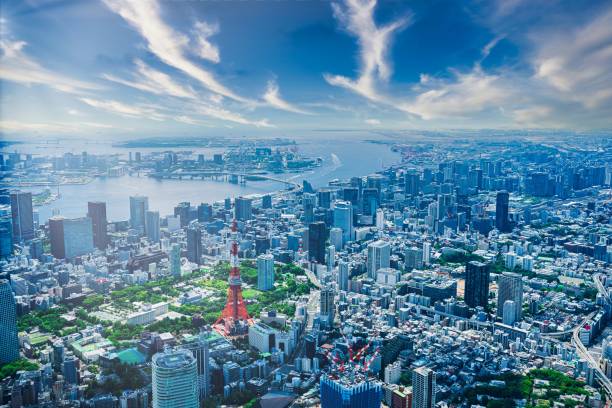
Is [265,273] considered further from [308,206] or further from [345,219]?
[308,206]

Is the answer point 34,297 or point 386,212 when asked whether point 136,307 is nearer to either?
point 34,297

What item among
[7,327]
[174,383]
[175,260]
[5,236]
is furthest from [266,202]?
[174,383]

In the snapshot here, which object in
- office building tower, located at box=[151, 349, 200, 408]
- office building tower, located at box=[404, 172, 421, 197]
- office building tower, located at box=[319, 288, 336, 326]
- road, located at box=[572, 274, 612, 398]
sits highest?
office building tower, located at box=[404, 172, 421, 197]

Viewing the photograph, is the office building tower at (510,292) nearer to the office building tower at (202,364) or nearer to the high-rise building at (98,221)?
the office building tower at (202,364)

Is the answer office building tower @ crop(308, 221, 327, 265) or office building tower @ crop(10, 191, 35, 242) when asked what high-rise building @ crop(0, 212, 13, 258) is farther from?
office building tower @ crop(308, 221, 327, 265)

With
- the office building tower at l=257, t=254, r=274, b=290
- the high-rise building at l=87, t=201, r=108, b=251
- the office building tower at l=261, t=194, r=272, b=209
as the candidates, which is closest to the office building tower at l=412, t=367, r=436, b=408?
the office building tower at l=257, t=254, r=274, b=290

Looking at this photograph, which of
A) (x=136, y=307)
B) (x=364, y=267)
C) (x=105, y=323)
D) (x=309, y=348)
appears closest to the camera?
(x=309, y=348)

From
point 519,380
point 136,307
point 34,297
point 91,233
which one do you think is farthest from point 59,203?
point 519,380
